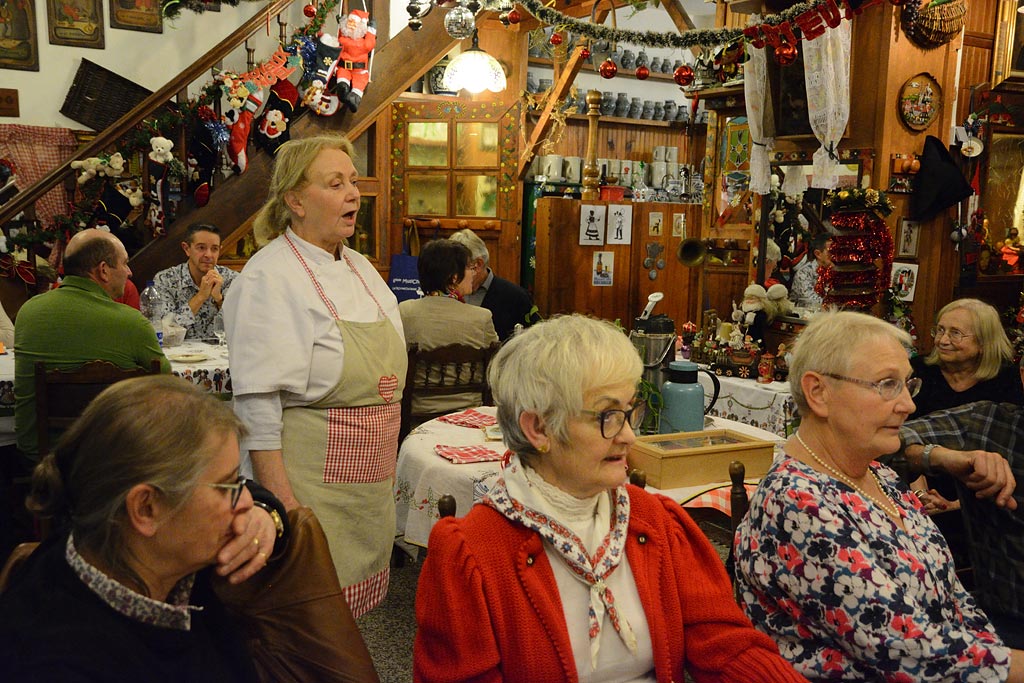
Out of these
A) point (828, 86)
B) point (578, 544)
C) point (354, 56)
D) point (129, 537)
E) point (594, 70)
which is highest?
point (594, 70)

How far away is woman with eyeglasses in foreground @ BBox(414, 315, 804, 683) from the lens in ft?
5.10

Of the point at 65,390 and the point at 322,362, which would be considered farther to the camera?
the point at 65,390

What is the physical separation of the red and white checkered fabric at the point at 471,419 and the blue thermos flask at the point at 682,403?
66cm

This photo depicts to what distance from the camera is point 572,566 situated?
1.62m

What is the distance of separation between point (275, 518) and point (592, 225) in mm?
7698

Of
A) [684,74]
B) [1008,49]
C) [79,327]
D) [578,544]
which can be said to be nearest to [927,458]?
[578,544]

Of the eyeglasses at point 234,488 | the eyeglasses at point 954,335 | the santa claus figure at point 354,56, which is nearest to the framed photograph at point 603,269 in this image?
the santa claus figure at point 354,56

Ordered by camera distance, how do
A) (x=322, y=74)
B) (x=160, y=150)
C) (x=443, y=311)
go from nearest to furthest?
(x=443, y=311) → (x=160, y=150) → (x=322, y=74)

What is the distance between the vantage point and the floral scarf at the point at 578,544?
1.60m

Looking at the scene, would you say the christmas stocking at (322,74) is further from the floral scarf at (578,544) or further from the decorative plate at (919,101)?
the floral scarf at (578,544)

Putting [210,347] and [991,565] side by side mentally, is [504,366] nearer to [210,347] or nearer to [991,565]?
[991,565]

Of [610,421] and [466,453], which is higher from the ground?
[610,421]

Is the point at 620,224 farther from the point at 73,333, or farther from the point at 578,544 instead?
the point at 578,544

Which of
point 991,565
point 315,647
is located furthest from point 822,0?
point 315,647
